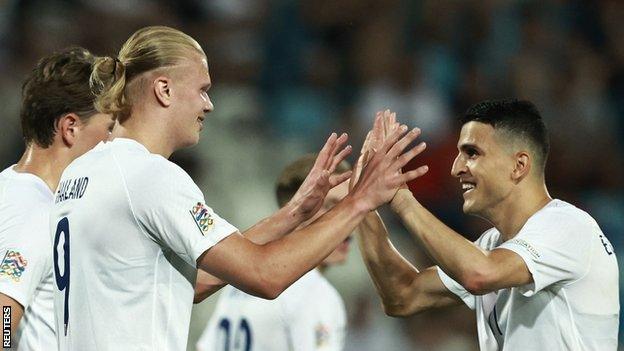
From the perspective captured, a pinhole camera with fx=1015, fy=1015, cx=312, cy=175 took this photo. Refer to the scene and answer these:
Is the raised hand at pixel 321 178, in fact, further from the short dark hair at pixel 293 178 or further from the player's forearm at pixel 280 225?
the short dark hair at pixel 293 178

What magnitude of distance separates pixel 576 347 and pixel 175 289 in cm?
165

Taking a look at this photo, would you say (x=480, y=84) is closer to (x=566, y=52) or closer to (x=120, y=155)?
(x=566, y=52)

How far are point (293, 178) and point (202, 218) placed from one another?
2554 mm

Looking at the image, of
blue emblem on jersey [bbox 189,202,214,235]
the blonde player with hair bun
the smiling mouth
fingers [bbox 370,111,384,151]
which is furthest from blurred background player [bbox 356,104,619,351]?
blue emblem on jersey [bbox 189,202,214,235]

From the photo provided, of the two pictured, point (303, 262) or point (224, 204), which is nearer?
point (303, 262)

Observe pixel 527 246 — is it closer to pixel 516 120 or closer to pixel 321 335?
pixel 516 120

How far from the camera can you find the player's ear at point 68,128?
4.42 metres

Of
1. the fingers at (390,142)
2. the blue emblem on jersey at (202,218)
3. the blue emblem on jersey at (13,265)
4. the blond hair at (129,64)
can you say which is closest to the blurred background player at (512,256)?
the fingers at (390,142)

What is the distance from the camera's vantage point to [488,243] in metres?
4.56

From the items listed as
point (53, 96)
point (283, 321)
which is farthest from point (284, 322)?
point (53, 96)

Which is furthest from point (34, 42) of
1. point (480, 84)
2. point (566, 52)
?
point (566, 52)

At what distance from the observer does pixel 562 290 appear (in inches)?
160

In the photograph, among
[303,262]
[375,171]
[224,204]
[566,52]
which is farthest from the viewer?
[566,52]

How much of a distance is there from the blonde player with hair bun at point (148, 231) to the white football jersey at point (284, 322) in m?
1.81
